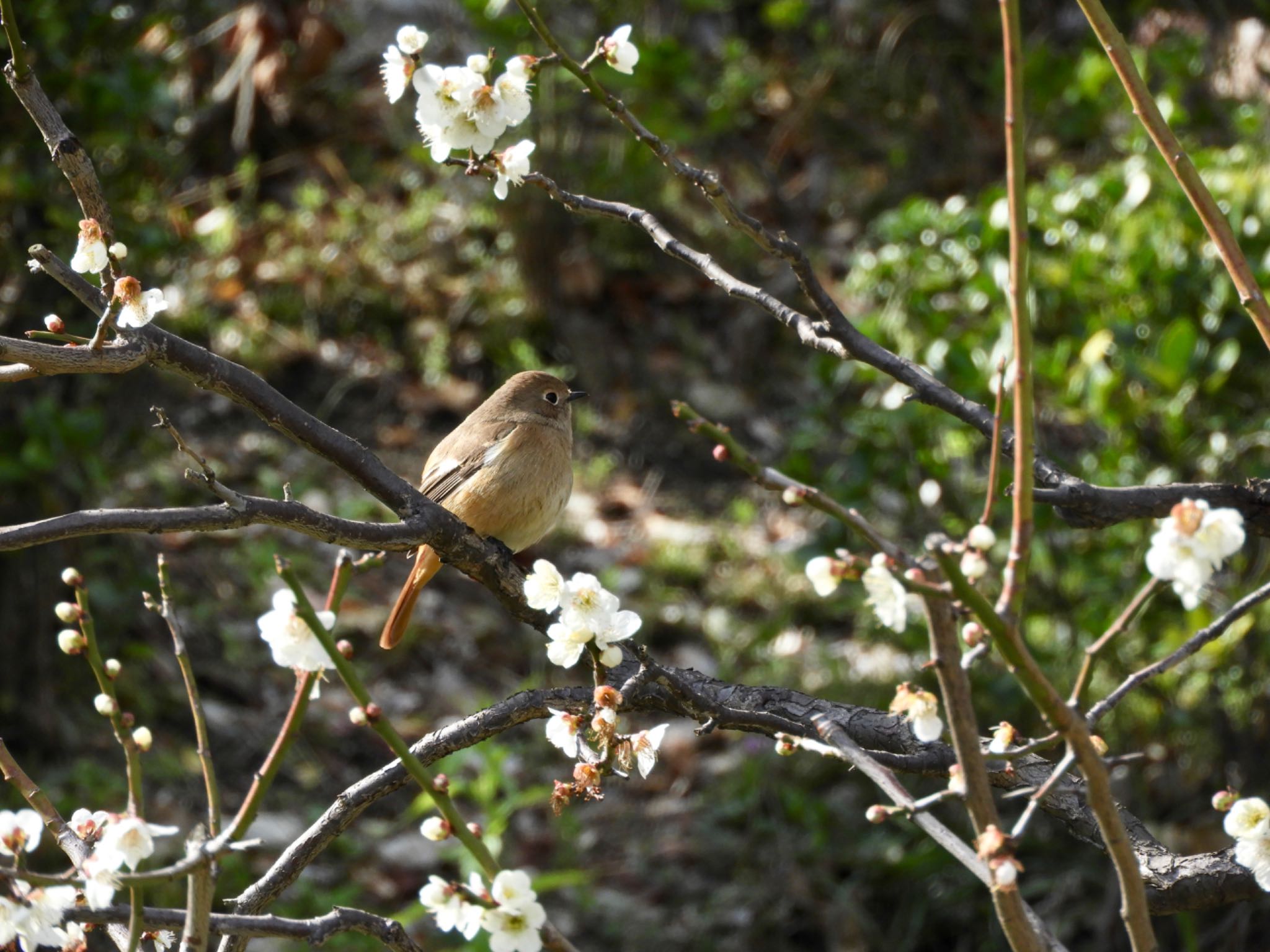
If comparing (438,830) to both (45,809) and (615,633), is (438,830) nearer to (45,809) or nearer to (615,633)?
(615,633)

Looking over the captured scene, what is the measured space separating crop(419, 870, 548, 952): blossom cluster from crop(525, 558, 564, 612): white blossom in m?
0.35

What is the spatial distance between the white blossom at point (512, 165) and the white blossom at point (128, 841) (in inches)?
34.8

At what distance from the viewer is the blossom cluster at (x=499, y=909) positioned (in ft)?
4.11

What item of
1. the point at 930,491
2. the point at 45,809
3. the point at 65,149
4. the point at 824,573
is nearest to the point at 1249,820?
the point at 824,573

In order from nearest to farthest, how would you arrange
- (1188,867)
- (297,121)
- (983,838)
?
(983,838) → (1188,867) → (297,121)

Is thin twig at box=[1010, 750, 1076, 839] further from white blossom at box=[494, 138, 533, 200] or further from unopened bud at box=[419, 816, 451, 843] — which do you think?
white blossom at box=[494, 138, 533, 200]

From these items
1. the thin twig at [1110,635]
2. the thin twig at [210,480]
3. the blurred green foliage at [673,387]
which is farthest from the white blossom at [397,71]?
the blurred green foliage at [673,387]

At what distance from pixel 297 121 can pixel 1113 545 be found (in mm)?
5593

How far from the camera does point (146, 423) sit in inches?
184

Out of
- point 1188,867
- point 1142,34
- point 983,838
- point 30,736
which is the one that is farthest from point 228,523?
point 1142,34

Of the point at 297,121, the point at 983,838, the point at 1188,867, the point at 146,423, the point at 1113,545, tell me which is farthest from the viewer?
the point at 297,121

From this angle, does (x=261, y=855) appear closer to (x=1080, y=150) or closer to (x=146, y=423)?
(x=146, y=423)

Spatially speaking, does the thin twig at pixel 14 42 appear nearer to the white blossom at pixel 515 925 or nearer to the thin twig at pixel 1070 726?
the white blossom at pixel 515 925

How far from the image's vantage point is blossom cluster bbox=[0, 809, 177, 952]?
129cm
